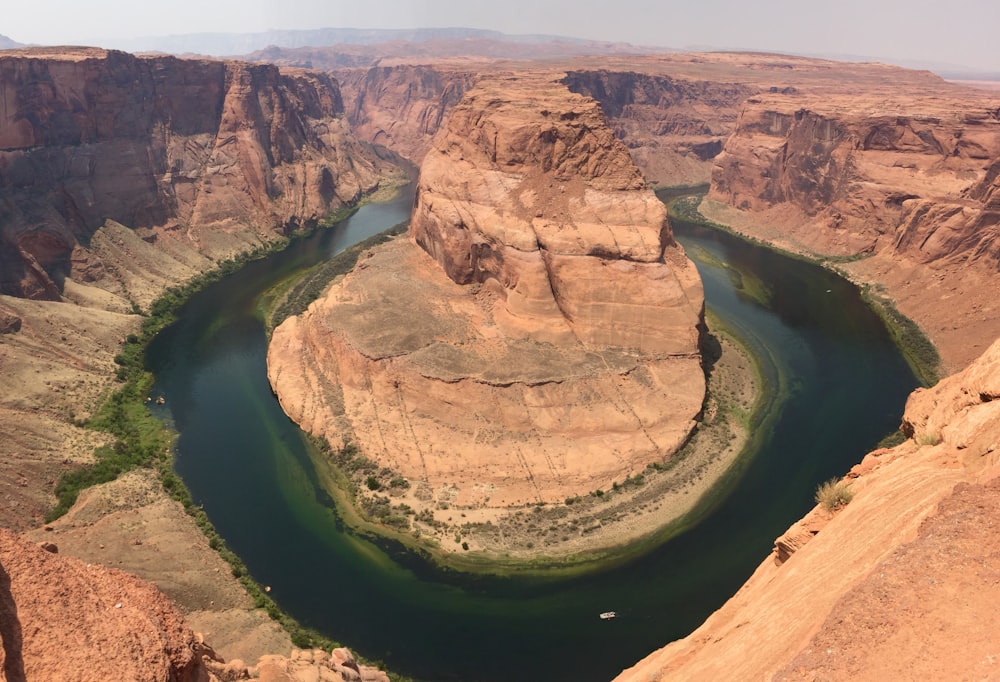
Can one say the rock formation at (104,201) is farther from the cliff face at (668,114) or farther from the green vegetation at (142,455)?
the cliff face at (668,114)

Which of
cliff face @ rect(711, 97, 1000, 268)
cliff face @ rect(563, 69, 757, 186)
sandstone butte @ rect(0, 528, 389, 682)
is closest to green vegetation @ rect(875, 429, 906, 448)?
cliff face @ rect(711, 97, 1000, 268)

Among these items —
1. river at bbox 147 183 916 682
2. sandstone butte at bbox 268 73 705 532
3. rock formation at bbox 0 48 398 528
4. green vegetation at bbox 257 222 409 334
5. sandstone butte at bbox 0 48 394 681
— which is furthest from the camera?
green vegetation at bbox 257 222 409 334

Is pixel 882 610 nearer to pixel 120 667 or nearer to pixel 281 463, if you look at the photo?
pixel 120 667

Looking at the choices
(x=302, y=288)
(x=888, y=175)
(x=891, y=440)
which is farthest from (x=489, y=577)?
(x=888, y=175)

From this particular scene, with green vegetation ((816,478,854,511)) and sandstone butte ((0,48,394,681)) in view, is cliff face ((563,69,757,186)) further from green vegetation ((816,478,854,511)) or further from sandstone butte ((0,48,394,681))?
green vegetation ((816,478,854,511))

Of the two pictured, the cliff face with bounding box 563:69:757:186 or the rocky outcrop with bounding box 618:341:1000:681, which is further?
the cliff face with bounding box 563:69:757:186

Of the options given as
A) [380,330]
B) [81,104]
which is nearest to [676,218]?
[380,330]

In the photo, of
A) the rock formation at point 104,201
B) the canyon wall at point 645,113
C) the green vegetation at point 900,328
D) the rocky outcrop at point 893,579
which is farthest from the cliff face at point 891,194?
the rock formation at point 104,201
